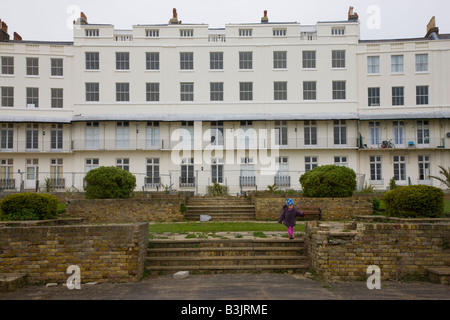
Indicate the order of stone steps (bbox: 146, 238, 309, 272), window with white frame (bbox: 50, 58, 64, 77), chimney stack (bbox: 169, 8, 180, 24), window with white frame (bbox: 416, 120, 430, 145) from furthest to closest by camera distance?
chimney stack (bbox: 169, 8, 180, 24) → window with white frame (bbox: 50, 58, 64, 77) → window with white frame (bbox: 416, 120, 430, 145) → stone steps (bbox: 146, 238, 309, 272)

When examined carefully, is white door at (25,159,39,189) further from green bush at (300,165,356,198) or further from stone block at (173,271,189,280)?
stone block at (173,271,189,280)

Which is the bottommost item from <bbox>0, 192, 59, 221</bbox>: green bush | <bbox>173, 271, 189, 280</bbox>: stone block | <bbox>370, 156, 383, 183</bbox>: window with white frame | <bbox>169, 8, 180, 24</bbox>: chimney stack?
<bbox>173, 271, 189, 280</bbox>: stone block

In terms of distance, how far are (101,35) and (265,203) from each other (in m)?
21.8

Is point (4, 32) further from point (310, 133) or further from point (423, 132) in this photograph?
point (423, 132)

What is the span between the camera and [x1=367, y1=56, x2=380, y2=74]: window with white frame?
1412 inches

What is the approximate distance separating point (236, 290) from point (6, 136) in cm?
3020

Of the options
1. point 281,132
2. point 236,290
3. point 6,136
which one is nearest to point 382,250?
point 236,290

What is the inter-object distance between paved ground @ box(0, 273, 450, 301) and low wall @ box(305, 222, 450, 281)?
1.41ft

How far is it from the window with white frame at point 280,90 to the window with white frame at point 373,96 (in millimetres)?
6625

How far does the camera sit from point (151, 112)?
116 ft

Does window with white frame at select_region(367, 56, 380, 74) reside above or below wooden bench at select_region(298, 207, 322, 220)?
above

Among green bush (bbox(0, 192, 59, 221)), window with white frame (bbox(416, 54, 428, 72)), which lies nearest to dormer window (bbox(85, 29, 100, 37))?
green bush (bbox(0, 192, 59, 221))

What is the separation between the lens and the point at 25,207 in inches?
631
